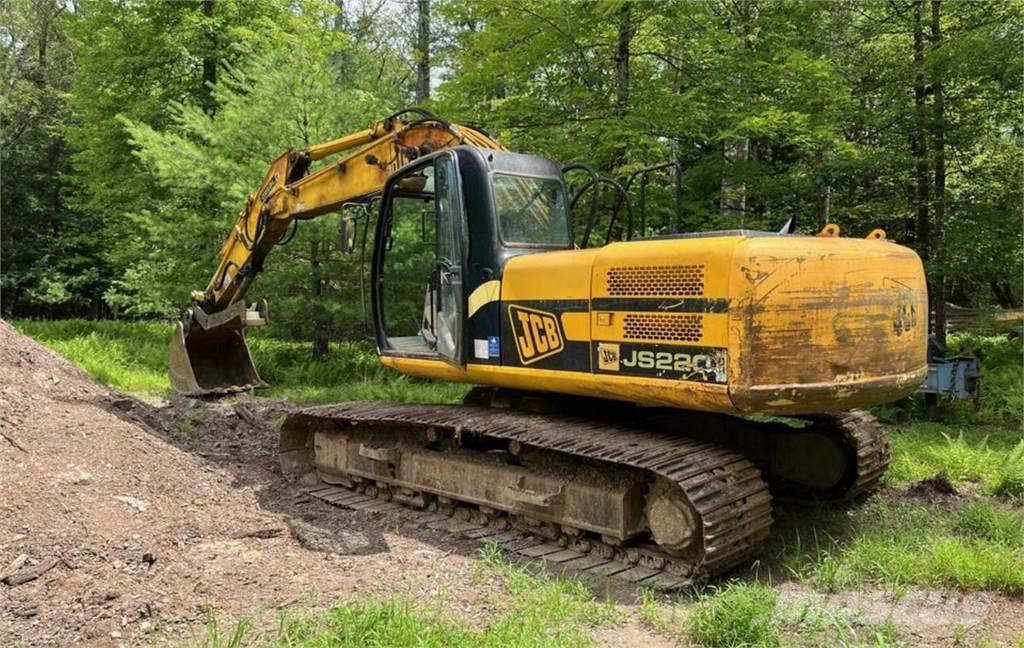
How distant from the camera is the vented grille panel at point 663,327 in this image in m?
4.33

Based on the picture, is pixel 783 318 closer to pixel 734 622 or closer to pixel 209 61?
pixel 734 622

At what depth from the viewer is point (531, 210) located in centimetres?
577

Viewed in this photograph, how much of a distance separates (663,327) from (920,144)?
7387mm

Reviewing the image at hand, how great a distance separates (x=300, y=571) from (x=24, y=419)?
331cm

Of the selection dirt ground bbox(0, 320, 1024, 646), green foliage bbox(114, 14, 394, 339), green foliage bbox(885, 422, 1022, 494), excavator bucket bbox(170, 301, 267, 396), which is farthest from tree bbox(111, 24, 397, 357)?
green foliage bbox(885, 422, 1022, 494)

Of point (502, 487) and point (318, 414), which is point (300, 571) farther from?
point (318, 414)

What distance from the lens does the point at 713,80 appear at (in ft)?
32.9

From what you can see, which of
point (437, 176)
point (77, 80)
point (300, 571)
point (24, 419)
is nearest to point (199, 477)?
point (24, 419)

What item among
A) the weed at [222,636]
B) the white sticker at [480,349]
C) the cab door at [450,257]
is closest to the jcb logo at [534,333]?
the white sticker at [480,349]

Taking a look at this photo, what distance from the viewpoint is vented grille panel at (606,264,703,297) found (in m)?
4.36

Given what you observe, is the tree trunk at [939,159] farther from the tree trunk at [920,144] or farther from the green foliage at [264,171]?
the green foliage at [264,171]

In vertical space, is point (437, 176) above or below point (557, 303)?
above

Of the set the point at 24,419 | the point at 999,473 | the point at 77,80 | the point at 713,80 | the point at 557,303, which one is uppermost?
the point at 77,80

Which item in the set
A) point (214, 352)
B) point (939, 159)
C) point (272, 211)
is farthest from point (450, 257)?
point (939, 159)
